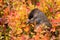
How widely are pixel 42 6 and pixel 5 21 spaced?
40.6 inches

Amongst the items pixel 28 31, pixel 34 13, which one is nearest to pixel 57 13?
pixel 34 13

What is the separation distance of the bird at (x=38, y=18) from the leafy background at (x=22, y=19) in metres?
0.10

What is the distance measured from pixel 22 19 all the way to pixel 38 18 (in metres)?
0.48

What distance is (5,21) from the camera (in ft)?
18.6

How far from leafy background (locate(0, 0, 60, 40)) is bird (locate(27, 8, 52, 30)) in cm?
10

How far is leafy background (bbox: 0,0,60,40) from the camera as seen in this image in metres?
5.03

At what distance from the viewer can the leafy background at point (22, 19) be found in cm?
503

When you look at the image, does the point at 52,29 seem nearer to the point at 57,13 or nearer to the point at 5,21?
the point at 57,13

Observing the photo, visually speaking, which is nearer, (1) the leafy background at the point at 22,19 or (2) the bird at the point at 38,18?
(1) the leafy background at the point at 22,19

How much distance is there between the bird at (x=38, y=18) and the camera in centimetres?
545

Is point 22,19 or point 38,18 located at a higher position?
point 22,19

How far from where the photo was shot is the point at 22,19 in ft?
17.3

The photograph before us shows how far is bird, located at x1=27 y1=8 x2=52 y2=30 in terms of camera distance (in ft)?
17.9

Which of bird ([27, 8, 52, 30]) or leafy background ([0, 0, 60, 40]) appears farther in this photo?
bird ([27, 8, 52, 30])
